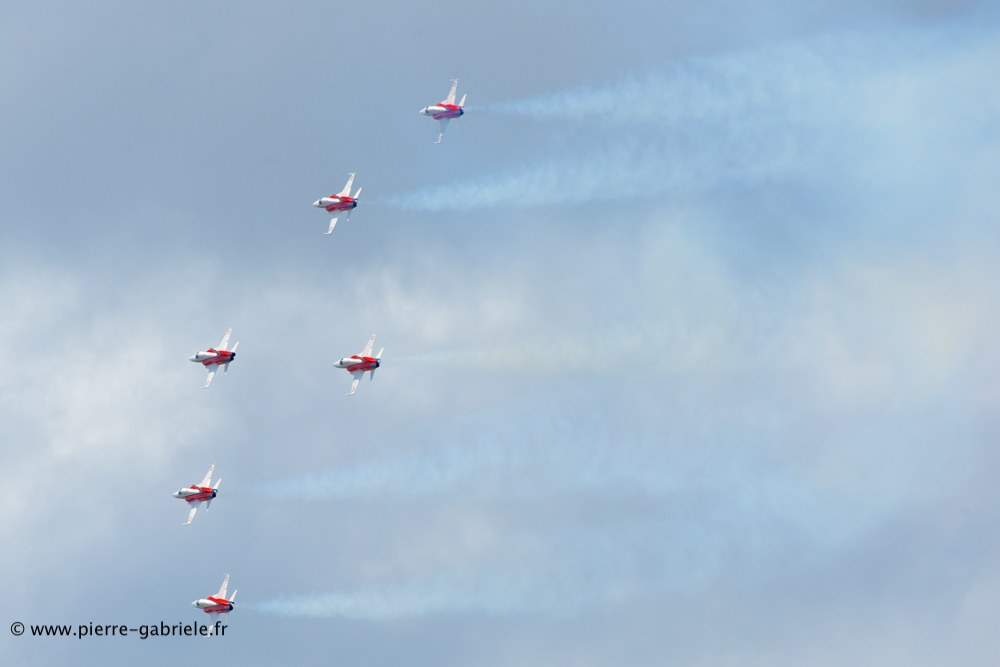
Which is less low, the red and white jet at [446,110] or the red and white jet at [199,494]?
the red and white jet at [446,110]

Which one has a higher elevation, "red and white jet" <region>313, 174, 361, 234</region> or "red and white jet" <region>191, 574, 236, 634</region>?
"red and white jet" <region>313, 174, 361, 234</region>

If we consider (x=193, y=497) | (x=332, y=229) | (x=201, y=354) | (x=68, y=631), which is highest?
(x=332, y=229)

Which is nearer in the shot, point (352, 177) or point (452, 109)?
point (452, 109)

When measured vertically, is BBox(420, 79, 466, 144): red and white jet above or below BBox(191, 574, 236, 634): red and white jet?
above

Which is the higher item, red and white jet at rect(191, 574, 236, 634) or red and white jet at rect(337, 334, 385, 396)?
red and white jet at rect(337, 334, 385, 396)

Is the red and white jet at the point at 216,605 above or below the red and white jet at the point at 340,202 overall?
below

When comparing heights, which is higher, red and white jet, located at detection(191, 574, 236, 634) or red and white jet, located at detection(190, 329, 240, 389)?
red and white jet, located at detection(190, 329, 240, 389)

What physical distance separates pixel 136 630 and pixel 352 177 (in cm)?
3776

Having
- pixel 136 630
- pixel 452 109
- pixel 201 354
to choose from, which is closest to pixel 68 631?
pixel 136 630

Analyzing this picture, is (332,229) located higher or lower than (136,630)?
higher

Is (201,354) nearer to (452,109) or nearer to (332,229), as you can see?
(332,229)

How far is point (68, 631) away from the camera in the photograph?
127625mm

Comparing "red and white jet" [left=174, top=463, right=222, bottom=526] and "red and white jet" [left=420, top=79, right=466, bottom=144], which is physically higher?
"red and white jet" [left=420, top=79, right=466, bottom=144]

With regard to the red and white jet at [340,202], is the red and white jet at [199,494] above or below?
below
